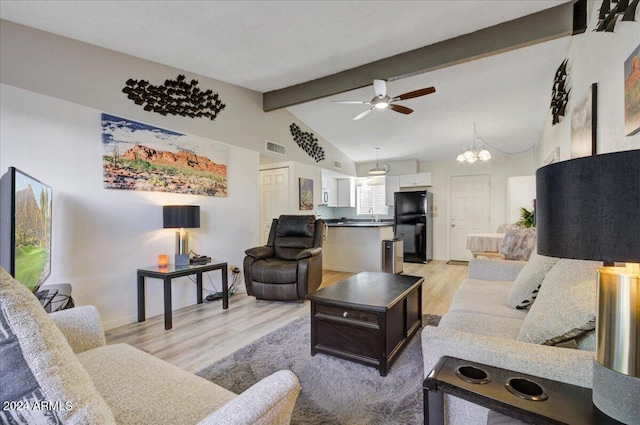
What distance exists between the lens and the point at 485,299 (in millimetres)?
2098

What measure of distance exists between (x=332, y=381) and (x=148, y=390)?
3.73 feet

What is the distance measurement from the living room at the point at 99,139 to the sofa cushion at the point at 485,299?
1108mm

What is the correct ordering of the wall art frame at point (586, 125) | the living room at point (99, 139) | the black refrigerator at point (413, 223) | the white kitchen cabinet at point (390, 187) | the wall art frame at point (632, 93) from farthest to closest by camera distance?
the white kitchen cabinet at point (390, 187) → the black refrigerator at point (413, 223) → the living room at point (99, 139) → the wall art frame at point (586, 125) → the wall art frame at point (632, 93)

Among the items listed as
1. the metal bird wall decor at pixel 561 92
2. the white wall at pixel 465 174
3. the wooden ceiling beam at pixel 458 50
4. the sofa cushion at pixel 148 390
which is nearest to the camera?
the sofa cushion at pixel 148 390

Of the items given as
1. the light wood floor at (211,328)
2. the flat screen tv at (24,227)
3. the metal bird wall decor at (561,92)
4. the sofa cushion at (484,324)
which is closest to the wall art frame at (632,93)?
the sofa cushion at (484,324)

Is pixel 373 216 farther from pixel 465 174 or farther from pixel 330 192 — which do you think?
pixel 465 174

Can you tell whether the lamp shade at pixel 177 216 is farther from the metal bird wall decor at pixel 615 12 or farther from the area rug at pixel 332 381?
the metal bird wall decor at pixel 615 12

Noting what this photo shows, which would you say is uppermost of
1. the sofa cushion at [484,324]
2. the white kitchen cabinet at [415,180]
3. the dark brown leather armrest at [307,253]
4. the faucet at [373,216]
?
the white kitchen cabinet at [415,180]

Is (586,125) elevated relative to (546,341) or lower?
elevated

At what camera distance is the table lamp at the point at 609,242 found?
66 cm

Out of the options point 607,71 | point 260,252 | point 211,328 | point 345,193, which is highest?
point 607,71

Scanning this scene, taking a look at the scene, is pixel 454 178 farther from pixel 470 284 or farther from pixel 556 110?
pixel 470 284

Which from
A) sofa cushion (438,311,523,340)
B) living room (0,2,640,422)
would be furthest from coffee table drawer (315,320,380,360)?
living room (0,2,640,422)

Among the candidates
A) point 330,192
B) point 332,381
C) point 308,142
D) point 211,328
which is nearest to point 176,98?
point 211,328
